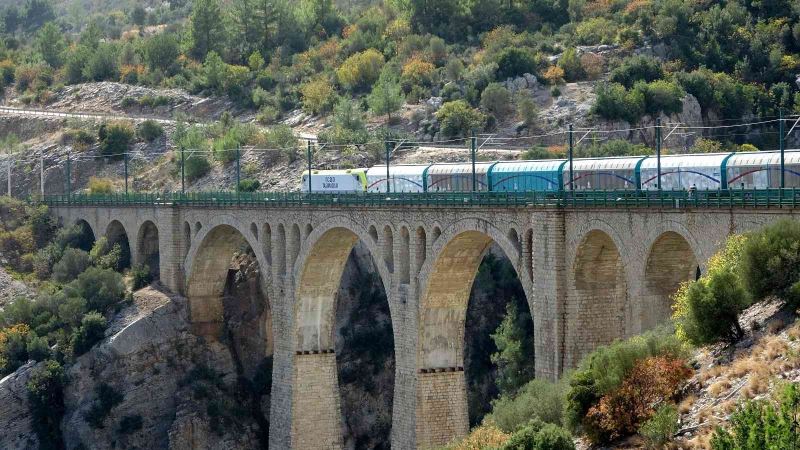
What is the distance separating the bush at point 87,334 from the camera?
73750 mm

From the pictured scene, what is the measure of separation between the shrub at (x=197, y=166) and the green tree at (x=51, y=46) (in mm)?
45702

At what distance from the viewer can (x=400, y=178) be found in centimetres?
6388

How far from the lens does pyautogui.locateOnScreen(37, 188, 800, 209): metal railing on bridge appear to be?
128 feet

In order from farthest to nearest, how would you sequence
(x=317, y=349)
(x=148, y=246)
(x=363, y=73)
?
(x=363, y=73) < (x=148, y=246) < (x=317, y=349)

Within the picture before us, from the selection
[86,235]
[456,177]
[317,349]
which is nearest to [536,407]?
[456,177]

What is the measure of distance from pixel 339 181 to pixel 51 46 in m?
74.3

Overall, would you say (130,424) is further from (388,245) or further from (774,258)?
(774,258)

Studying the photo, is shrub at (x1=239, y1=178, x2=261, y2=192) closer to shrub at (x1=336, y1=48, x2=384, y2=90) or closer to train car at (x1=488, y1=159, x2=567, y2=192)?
shrub at (x1=336, y1=48, x2=384, y2=90)

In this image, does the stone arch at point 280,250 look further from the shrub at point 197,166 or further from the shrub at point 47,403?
the shrub at point 197,166

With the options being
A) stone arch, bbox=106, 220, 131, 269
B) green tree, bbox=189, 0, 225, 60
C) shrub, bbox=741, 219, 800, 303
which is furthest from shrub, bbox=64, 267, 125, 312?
green tree, bbox=189, 0, 225, 60

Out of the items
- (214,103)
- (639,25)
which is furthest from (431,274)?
(214,103)

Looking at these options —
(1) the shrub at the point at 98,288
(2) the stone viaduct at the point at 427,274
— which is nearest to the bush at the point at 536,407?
(2) the stone viaduct at the point at 427,274

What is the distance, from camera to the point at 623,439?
34656 millimetres

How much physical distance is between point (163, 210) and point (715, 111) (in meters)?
36.1
